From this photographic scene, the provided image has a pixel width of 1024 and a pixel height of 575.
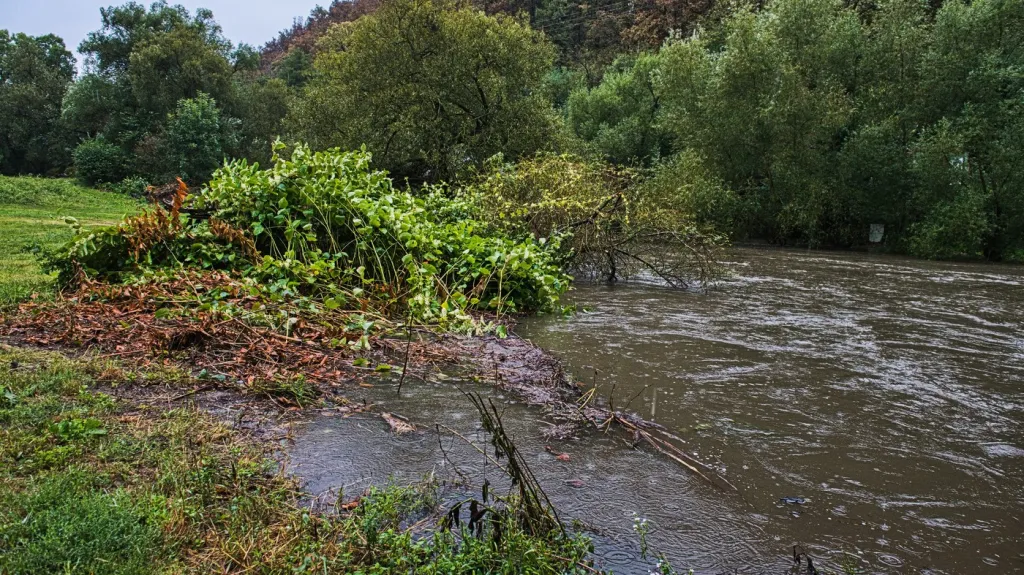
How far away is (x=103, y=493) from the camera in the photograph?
2477 millimetres

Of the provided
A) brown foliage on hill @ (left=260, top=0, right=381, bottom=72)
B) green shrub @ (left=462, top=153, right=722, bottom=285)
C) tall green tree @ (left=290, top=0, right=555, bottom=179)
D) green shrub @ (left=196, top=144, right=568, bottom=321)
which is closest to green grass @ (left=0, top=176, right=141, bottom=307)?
green shrub @ (left=196, top=144, right=568, bottom=321)

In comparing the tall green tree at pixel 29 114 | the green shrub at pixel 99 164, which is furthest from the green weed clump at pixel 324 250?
the tall green tree at pixel 29 114

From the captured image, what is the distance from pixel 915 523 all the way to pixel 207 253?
6.38 m

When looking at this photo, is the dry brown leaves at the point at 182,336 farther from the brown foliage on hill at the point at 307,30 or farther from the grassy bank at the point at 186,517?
the brown foliage on hill at the point at 307,30

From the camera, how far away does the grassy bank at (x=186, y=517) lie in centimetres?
216

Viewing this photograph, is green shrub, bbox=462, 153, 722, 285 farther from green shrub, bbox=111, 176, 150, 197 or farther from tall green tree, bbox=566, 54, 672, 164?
green shrub, bbox=111, 176, 150, 197

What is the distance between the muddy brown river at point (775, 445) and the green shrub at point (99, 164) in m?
30.2

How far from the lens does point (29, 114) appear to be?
41.3m

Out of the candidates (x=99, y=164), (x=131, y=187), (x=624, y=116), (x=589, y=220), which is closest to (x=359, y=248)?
(x=589, y=220)

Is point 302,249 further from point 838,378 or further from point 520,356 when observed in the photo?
point 838,378

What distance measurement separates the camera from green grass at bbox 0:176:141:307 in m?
6.94

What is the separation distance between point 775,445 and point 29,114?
2030 inches

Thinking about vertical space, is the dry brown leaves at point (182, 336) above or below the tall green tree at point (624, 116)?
below

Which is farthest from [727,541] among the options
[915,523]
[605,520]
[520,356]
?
[520,356]
